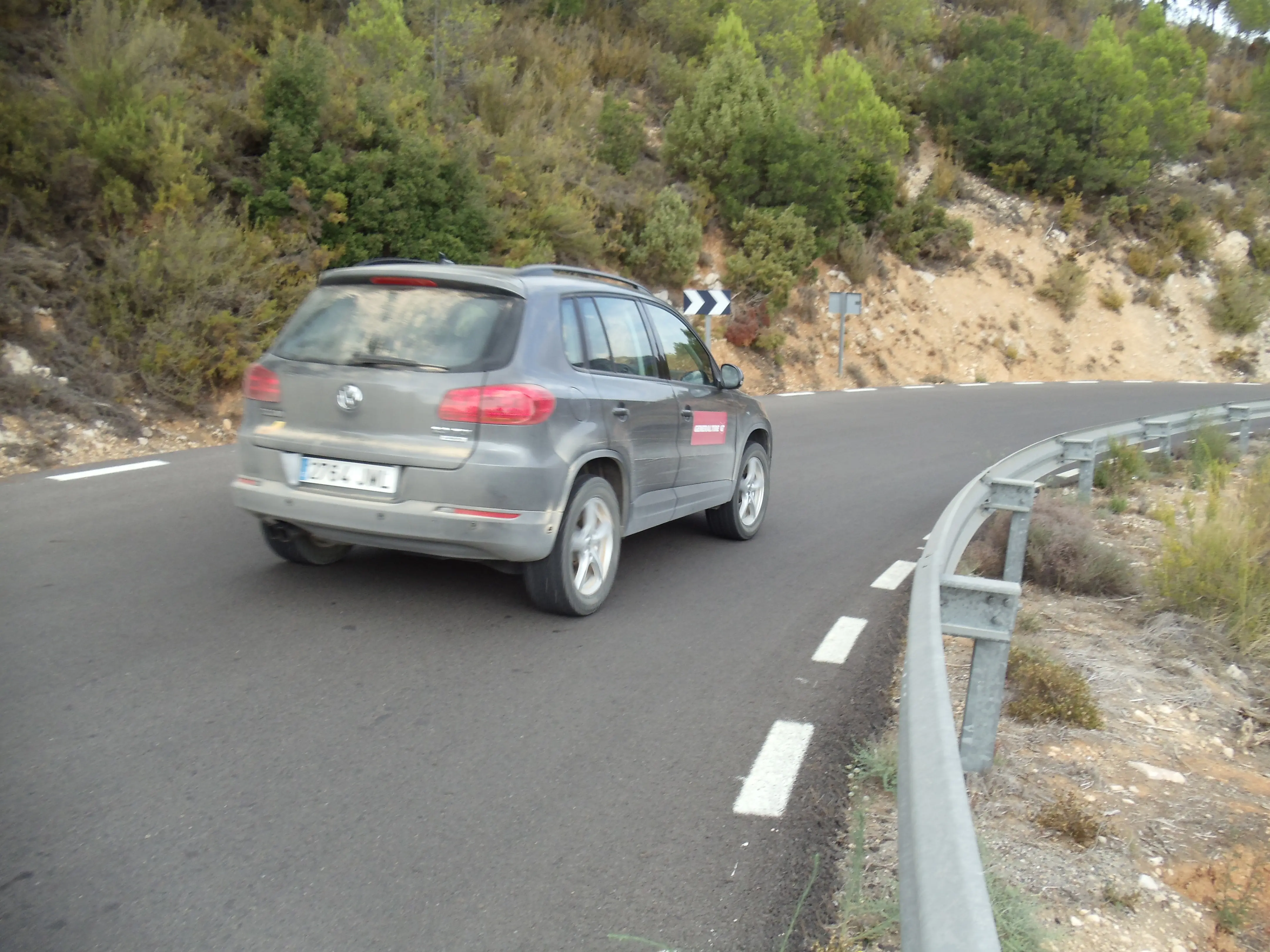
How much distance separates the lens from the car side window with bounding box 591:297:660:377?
6.44m

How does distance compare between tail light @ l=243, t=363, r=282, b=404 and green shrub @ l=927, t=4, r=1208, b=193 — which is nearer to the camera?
tail light @ l=243, t=363, r=282, b=404

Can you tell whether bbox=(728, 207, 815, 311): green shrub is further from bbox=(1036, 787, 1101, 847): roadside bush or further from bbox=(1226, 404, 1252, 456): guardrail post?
bbox=(1036, 787, 1101, 847): roadside bush

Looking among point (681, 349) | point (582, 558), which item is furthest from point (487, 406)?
point (681, 349)

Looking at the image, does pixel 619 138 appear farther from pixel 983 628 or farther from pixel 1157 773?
pixel 983 628

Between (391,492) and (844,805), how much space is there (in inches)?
106

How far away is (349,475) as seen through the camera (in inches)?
218

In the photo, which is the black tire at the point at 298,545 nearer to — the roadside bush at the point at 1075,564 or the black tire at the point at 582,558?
the black tire at the point at 582,558

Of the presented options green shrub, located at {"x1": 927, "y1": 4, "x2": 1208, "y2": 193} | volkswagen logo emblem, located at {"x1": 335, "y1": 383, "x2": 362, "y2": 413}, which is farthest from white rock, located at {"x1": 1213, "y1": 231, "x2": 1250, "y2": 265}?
volkswagen logo emblem, located at {"x1": 335, "y1": 383, "x2": 362, "y2": 413}

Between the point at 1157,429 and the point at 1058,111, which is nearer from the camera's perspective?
the point at 1157,429

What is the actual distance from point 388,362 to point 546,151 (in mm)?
17465

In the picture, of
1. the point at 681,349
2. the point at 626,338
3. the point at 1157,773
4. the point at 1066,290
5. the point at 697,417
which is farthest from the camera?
the point at 1066,290

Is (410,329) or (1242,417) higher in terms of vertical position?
(410,329)

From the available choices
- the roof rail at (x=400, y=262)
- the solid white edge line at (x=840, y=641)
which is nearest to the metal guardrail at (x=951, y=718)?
the solid white edge line at (x=840, y=641)

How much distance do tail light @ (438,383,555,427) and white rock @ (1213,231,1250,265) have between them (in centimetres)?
4042
